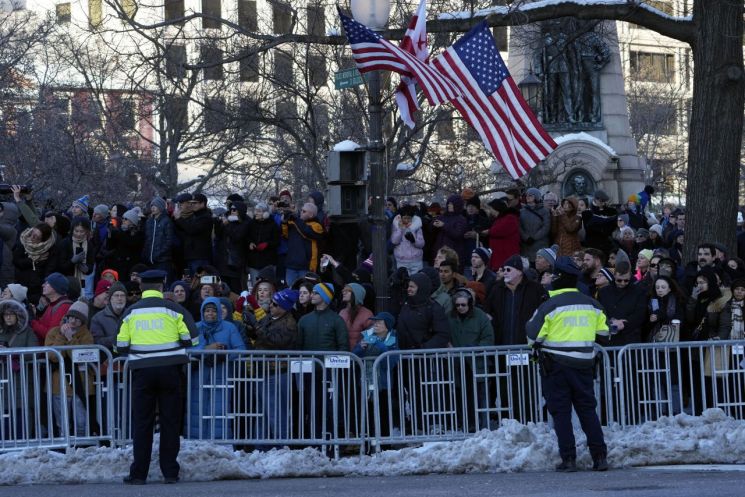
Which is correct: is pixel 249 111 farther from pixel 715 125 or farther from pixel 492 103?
pixel 492 103

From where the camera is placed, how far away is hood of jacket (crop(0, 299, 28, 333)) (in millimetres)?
14695

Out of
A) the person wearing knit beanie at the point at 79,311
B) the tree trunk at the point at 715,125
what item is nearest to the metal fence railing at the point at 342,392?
the person wearing knit beanie at the point at 79,311

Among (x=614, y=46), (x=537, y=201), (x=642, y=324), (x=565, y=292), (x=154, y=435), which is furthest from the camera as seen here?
(x=614, y=46)

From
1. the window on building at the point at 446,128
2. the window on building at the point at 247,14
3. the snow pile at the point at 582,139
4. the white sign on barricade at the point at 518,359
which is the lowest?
the white sign on barricade at the point at 518,359

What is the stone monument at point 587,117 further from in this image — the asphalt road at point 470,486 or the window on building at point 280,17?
the asphalt road at point 470,486

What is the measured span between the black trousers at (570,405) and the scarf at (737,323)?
2.46 m

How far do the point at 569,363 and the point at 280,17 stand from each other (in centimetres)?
1874

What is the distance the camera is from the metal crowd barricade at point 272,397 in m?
14.1

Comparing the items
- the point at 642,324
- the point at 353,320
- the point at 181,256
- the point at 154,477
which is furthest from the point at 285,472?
the point at 181,256

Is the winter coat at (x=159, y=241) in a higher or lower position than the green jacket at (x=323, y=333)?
higher

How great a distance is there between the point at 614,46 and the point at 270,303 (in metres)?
17.4

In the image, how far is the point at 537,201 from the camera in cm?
2056

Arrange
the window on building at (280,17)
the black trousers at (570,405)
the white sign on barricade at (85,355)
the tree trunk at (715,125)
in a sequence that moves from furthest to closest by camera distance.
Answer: the window on building at (280,17) < the tree trunk at (715,125) < the white sign on barricade at (85,355) < the black trousers at (570,405)

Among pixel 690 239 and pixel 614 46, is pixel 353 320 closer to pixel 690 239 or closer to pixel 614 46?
pixel 690 239
